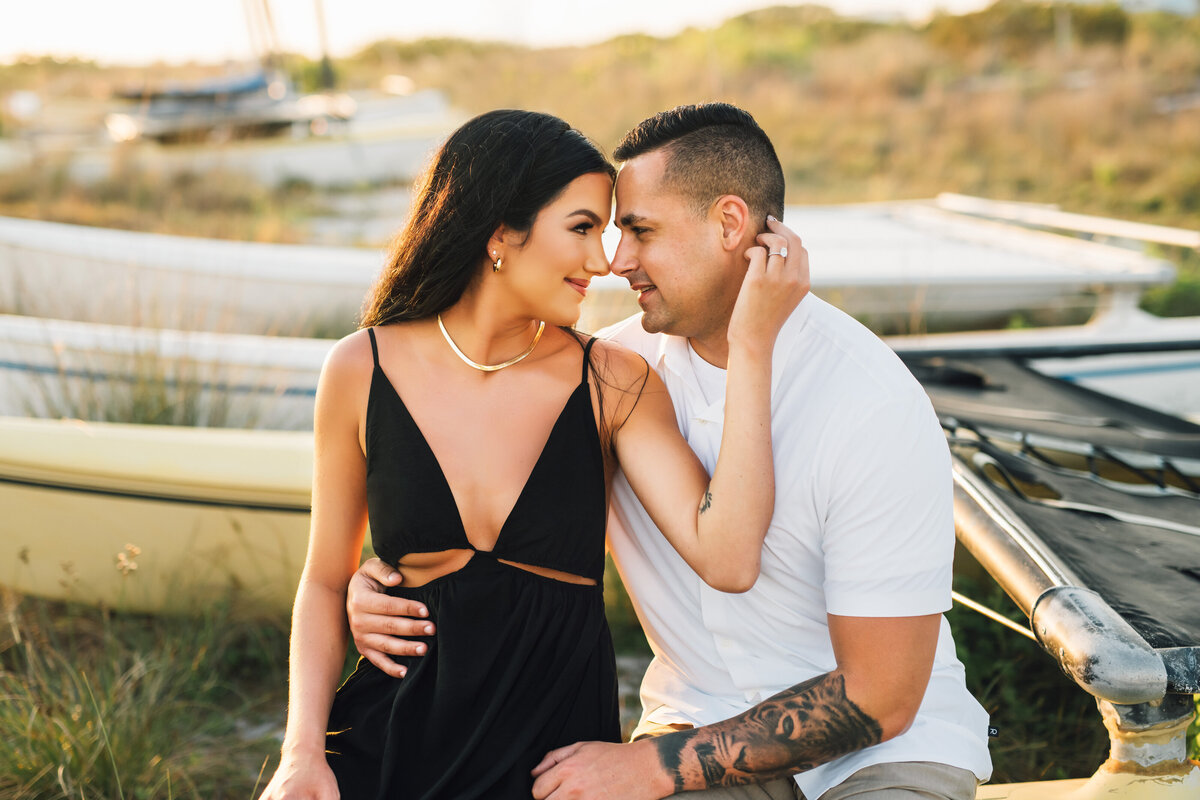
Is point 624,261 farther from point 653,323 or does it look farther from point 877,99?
point 877,99

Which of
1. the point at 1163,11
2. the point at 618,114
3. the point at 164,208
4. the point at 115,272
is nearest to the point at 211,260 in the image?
the point at 115,272

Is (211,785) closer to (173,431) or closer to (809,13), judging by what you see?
(173,431)

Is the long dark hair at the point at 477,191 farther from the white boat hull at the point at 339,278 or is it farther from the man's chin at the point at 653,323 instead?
the white boat hull at the point at 339,278

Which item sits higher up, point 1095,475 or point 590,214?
point 590,214

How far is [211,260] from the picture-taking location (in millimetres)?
6133

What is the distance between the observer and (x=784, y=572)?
1901 mm

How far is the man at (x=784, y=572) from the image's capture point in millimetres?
1730

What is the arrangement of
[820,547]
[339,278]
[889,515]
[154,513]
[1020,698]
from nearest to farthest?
[889,515] → [820,547] → [1020,698] → [154,513] → [339,278]

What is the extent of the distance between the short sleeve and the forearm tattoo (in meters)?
0.18

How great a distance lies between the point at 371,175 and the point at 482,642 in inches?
499

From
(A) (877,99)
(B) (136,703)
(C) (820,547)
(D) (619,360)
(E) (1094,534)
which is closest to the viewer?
(C) (820,547)

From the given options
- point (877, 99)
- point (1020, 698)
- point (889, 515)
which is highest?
point (877, 99)

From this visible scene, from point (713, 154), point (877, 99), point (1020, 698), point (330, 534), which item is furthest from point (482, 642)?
point (877, 99)

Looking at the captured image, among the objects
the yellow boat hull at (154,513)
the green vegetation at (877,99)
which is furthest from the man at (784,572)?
the green vegetation at (877,99)
